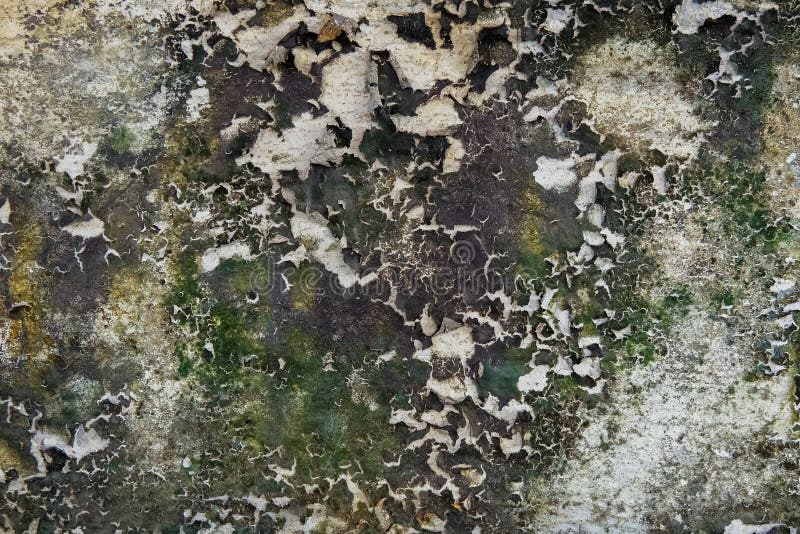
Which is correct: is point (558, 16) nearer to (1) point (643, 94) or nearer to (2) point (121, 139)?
(1) point (643, 94)

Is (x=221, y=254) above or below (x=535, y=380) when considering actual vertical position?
above

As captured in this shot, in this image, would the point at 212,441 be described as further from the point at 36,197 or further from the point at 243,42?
the point at 243,42

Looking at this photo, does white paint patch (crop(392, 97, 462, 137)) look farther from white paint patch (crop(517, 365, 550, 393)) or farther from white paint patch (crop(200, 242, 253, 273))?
white paint patch (crop(517, 365, 550, 393))

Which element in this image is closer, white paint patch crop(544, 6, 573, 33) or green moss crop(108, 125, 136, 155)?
white paint patch crop(544, 6, 573, 33)

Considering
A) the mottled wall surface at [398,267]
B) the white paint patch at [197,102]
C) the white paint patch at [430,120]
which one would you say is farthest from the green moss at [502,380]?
the white paint patch at [197,102]

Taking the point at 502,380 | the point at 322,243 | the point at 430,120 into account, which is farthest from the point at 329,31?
the point at 502,380

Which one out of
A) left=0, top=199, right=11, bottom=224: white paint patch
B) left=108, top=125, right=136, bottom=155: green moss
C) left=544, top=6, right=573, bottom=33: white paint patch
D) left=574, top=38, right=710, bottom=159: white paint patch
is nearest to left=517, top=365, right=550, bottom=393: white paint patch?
left=574, top=38, right=710, bottom=159: white paint patch

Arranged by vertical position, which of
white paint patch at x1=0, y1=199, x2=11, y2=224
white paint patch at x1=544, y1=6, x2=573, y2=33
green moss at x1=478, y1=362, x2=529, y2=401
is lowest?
green moss at x1=478, y1=362, x2=529, y2=401

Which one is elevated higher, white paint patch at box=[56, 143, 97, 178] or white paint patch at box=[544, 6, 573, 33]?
white paint patch at box=[544, 6, 573, 33]
